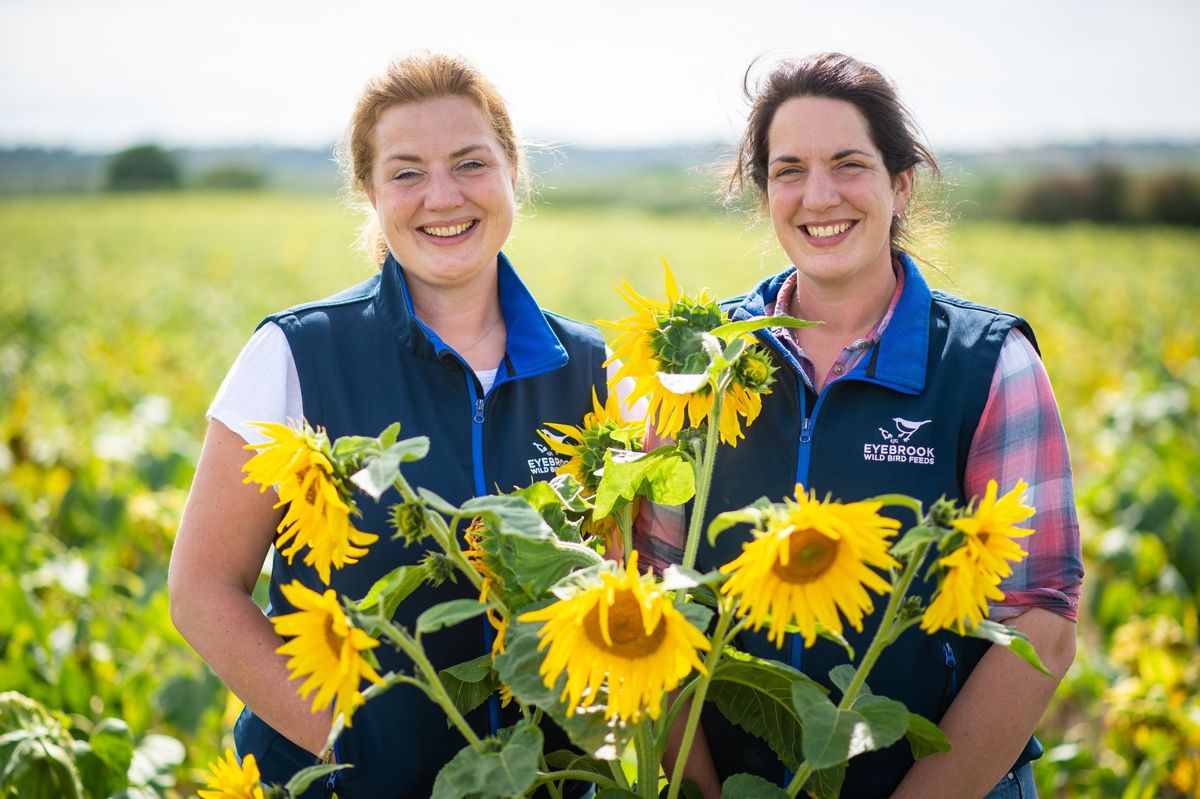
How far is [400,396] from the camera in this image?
6.42 feet

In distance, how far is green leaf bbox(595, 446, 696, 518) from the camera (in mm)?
1353

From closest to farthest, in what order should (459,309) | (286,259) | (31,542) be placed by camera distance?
1. (459,309)
2. (31,542)
3. (286,259)

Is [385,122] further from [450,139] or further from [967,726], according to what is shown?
[967,726]

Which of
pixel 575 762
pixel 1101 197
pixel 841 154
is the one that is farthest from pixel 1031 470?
pixel 1101 197

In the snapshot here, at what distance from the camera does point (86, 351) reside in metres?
8.72

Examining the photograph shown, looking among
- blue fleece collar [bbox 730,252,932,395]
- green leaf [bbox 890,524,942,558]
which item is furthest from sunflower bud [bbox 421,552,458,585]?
blue fleece collar [bbox 730,252,932,395]

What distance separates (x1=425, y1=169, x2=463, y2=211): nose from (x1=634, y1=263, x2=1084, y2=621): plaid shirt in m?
0.59

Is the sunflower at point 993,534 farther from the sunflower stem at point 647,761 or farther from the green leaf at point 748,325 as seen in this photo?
the sunflower stem at point 647,761

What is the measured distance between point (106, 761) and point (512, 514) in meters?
1.41

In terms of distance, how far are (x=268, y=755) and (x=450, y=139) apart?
1.16 meters

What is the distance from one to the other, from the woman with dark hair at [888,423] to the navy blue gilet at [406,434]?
0.30 meters

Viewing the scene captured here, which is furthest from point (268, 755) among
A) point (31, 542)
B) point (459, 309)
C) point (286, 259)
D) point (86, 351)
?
point (286, 259)

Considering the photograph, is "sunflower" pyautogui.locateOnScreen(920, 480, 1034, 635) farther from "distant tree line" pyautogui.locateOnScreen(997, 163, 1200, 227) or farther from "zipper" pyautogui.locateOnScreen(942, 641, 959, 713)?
"distant tree line" pyautogui.locateOnScreen(997, 163, 1200, 227)

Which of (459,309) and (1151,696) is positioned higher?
(459,309)
